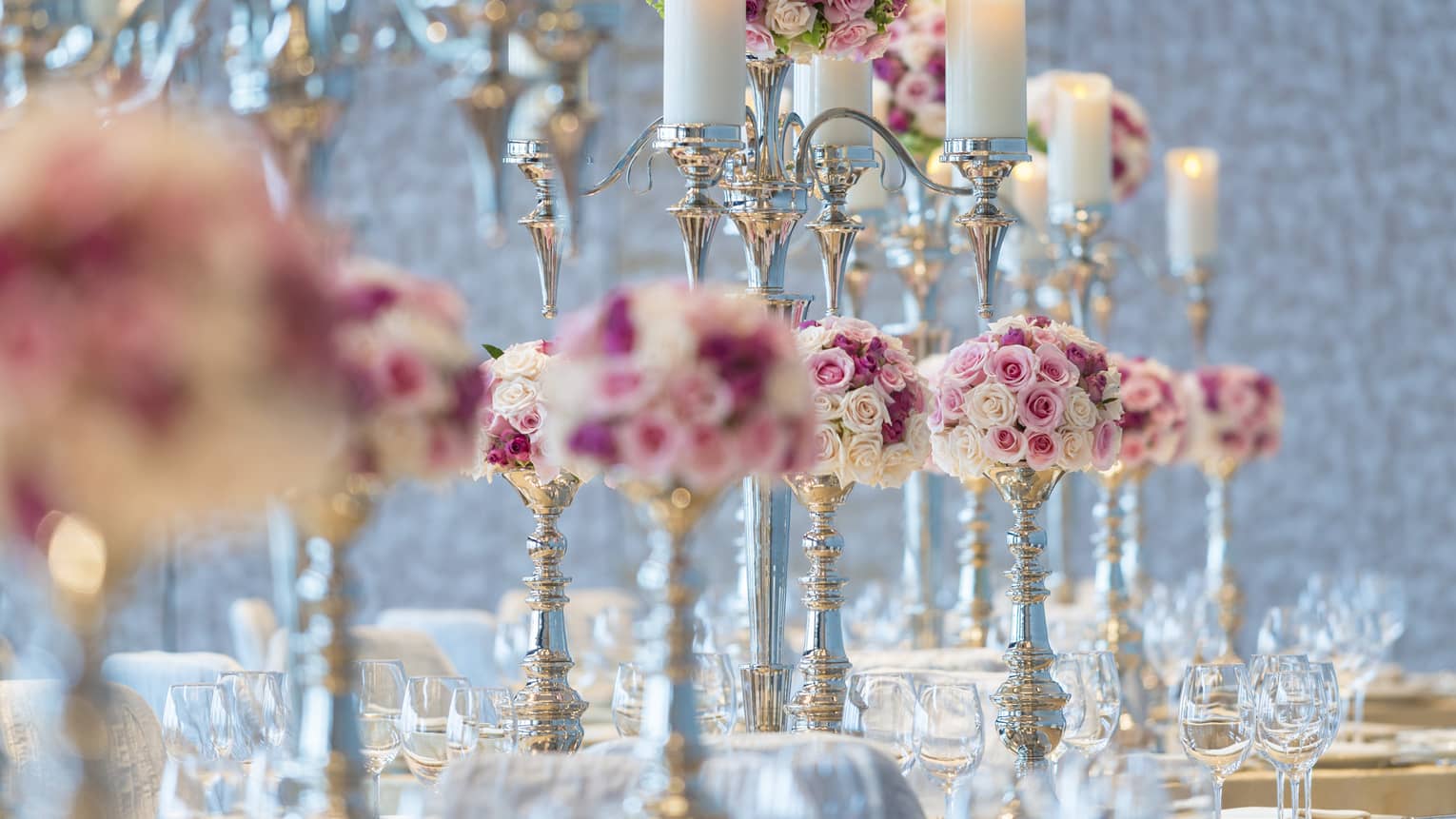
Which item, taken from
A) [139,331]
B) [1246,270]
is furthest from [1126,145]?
[139,331]

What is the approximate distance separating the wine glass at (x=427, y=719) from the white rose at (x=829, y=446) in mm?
519

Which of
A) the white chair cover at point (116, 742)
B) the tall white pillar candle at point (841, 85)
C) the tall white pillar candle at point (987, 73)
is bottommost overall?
the white chair cover at point (116, 742)

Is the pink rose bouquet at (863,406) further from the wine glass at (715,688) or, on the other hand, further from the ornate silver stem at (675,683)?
the ornate silver stem at (675,683)

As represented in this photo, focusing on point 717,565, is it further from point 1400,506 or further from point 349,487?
point 349,487

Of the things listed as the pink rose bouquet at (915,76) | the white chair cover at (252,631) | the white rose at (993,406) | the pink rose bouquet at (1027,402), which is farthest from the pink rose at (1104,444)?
the white chair cover at (252,631)

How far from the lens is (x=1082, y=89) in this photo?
3.72 meters

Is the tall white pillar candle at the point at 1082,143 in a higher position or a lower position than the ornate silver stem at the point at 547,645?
higher

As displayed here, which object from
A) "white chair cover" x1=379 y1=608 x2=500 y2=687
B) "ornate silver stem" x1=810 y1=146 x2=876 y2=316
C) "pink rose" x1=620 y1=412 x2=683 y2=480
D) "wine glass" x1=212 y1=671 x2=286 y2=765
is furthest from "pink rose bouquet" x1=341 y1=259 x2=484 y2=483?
"white chair cover" x1=379 y1=608 x2=500 y2=687

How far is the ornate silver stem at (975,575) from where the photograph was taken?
3748 millimetres

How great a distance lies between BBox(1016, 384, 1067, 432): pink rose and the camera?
7.68 feet

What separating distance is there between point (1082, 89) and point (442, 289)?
2538 millimetres

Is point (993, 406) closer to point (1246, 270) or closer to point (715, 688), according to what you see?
point (715, 688)

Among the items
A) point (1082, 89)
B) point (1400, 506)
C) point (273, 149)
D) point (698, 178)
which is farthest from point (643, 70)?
point (273, 149)

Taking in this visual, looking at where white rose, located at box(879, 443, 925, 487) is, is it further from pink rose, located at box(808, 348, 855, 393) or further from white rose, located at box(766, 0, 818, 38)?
white rose, located at box(766, 0, 818, 38)
